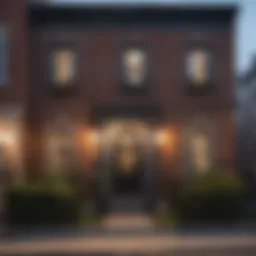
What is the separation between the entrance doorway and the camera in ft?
75.7

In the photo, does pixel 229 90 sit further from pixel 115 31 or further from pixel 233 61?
pixel 115 31

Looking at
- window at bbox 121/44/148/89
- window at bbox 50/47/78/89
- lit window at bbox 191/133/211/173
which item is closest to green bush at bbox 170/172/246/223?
lit window at bbox 191/133/211/173

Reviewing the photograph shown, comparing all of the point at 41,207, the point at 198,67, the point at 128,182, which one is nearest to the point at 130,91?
the point at 198,67

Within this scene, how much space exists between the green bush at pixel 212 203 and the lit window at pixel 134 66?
536cm

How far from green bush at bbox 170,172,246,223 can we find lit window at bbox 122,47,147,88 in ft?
17.6

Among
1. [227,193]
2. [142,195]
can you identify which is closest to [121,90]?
[142,195]

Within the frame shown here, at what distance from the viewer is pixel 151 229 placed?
1762 cm

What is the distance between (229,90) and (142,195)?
4.41 metres

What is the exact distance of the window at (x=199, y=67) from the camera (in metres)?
23.3

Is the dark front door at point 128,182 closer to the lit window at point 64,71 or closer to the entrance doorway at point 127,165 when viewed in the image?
the entrance doorway at point 127,165

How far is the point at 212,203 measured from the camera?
18703mm

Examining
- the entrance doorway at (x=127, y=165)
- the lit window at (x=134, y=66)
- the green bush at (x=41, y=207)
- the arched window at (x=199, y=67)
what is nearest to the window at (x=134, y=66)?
the lit window at (x=134, y=66)

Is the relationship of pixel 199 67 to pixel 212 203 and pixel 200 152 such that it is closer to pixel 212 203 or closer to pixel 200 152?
pixel 200 152

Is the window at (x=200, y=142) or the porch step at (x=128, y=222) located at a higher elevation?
the window at (x=200, y=142)
